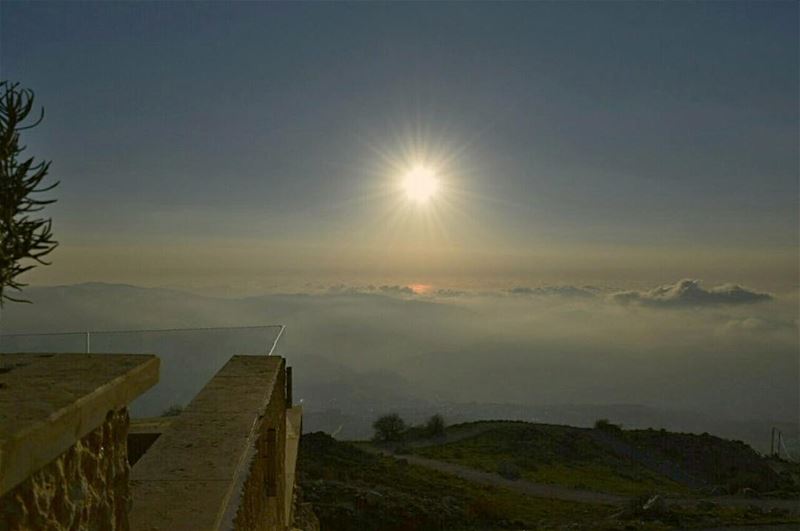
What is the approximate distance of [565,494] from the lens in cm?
2619

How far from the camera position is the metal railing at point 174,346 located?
7.28 metres

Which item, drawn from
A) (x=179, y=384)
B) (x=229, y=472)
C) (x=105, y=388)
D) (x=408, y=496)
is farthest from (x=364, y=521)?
(x=105, y=388)

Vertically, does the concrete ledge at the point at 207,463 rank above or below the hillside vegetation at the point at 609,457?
above

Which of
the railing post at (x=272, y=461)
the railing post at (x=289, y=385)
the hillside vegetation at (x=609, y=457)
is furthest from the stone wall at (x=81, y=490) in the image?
the hillside vegetation at (x=609, y=457)

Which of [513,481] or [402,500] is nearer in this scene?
[402,500]

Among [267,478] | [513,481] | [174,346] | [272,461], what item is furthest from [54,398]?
[513,481]

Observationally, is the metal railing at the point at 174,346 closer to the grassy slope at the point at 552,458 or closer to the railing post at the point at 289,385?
the railing post at the point at 289,385

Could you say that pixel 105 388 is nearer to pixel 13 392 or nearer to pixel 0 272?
pixel 13 392

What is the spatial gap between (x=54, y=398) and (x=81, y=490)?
1.08 ft

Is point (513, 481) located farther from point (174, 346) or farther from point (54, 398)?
point (54, 398)

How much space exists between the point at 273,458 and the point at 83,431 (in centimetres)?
433

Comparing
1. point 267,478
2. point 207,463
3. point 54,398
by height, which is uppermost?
point 54,398

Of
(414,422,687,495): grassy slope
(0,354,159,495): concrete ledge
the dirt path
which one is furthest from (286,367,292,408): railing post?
(414,422,687,495): grassy slope

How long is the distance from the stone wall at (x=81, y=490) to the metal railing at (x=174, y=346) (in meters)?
4.67
